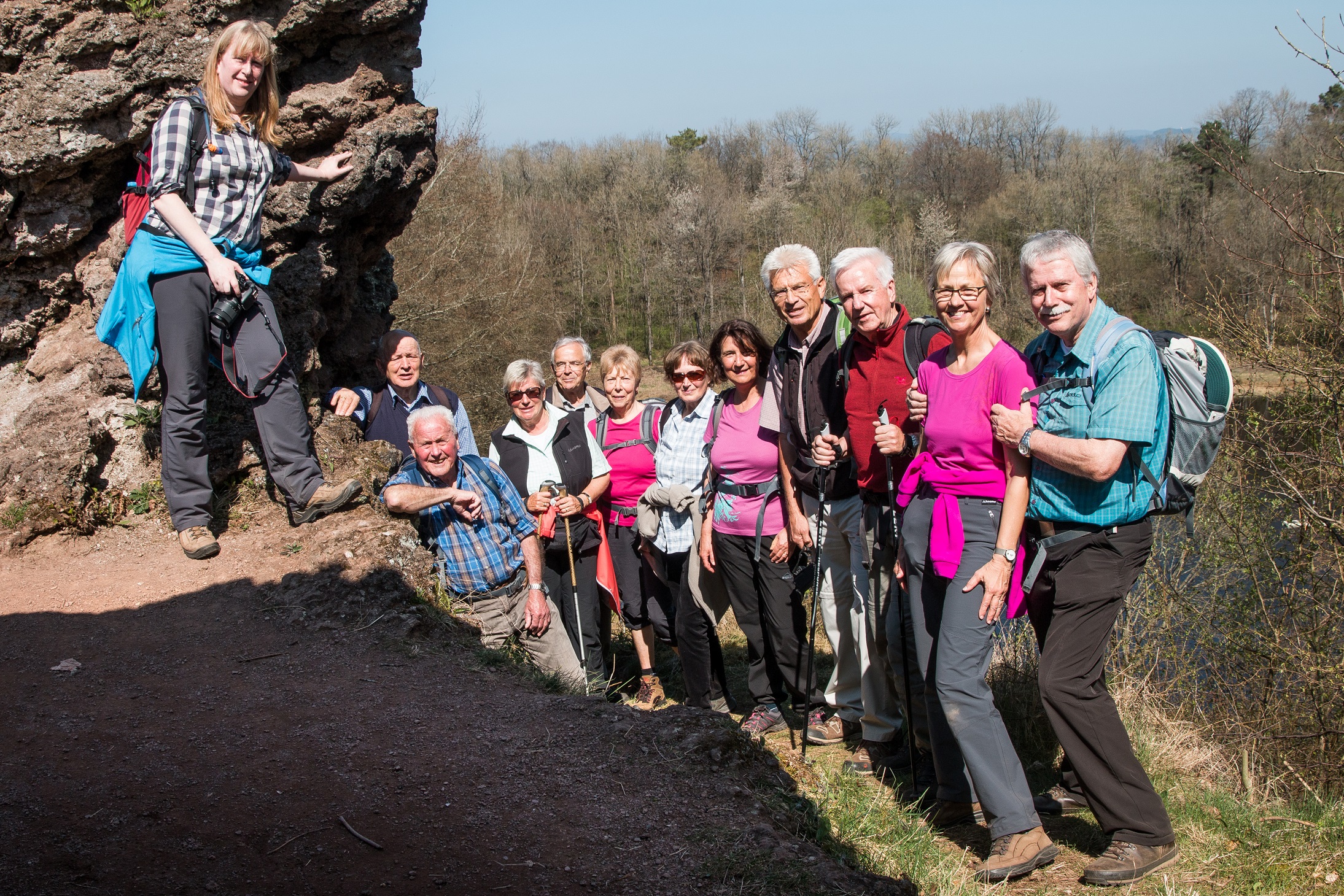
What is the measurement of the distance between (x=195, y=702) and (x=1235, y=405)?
11.2 metres

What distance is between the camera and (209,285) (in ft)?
16.3

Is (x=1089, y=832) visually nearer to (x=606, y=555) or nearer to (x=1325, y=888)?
(x=1325, y=888)

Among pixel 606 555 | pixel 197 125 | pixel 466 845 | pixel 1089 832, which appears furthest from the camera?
pixel 606 555

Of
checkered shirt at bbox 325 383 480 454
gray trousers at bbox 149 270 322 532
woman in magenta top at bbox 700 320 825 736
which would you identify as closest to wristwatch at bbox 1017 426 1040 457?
woman in magenta top at bbox 700 320 825 736

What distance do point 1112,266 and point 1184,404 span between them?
4031cm

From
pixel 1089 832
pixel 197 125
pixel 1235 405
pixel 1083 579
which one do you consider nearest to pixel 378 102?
pixel 197 125

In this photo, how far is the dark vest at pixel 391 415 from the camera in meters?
6.02

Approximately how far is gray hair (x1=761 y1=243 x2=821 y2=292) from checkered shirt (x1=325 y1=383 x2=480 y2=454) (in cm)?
198

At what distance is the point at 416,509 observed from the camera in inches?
191

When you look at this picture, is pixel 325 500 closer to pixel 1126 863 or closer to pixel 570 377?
pixel 570 377

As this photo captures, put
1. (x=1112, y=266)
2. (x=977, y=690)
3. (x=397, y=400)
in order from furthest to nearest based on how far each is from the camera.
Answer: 1. (x=1112, y=266)
2. (x=397, y=400)
3. (x=977, y=690)

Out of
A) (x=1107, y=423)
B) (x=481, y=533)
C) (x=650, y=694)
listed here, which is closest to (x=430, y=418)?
(x=481, y=533)

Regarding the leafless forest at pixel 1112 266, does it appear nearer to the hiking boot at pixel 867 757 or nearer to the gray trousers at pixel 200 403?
the hiking boot at pixel 867 757

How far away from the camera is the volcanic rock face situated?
18.3 ft
